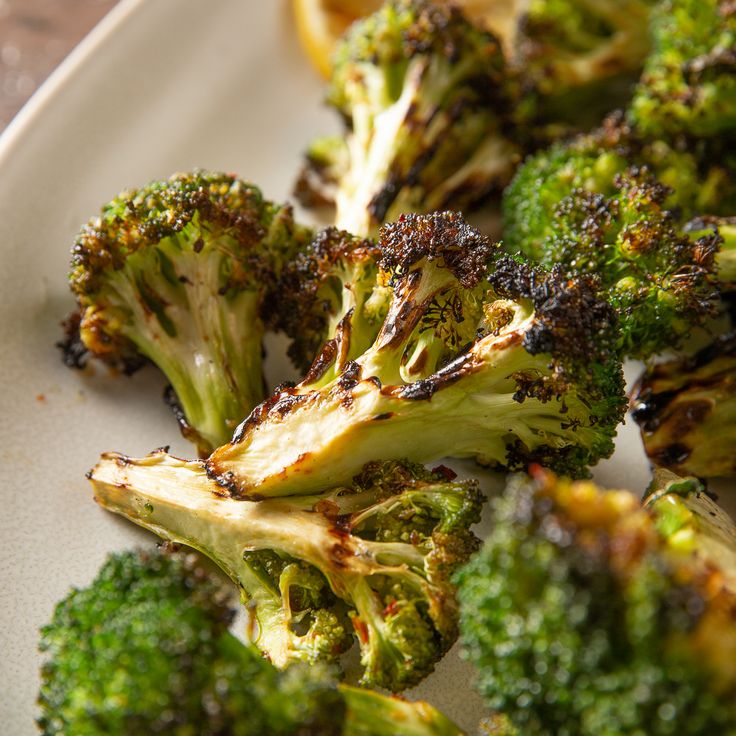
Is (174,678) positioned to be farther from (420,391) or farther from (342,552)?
(420,391)

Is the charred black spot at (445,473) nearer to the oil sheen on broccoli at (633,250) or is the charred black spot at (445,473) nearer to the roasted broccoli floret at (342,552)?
the roasted broccoli floret at (342,552)

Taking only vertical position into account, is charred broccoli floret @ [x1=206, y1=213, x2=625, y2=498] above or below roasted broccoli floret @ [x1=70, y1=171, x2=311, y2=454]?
below

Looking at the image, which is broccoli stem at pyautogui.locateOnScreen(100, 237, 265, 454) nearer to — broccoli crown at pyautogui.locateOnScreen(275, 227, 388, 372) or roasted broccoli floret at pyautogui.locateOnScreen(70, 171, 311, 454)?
roasted broccoli floret at pyautogui.locateOnScreen(70, 171, 311, 454)

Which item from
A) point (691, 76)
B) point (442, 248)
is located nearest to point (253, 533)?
point (442, 248)

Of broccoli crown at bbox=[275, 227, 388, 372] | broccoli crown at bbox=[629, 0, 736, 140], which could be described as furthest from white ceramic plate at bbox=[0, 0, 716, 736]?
broccoli crown at bbox=[629, 0, 736, 140]

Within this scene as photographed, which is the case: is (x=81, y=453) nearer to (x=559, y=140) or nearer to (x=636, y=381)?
(x=636, y=381)

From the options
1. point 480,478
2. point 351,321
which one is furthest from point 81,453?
point 480,478
